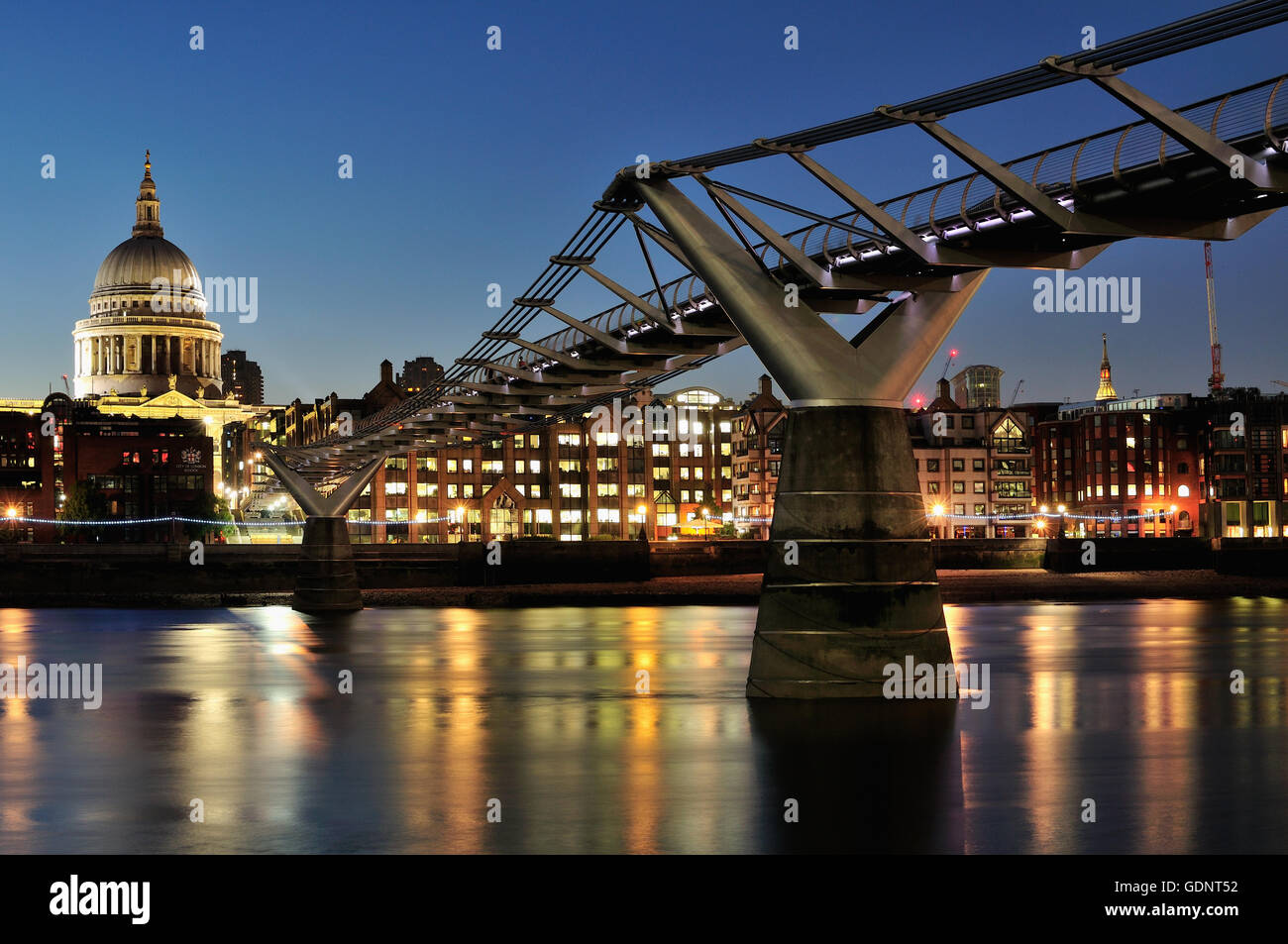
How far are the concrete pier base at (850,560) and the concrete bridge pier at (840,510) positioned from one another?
0.06ft

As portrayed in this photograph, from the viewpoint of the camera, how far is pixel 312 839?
1842 cm

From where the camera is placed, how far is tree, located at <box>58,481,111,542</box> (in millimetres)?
145250

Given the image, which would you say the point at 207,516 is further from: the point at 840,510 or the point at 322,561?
the point at 840,510

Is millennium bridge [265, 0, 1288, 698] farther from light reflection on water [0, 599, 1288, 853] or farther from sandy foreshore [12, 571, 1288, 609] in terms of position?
sandy foreshore [12, 571, 1288, 609]

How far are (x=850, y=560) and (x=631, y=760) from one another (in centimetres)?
646

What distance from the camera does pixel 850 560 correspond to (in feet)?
94.4

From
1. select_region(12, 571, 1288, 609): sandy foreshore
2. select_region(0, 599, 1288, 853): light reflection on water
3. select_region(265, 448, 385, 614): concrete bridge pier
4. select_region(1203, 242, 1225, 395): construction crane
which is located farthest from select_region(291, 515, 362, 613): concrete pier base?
select_region(1203, 242, 1225, 395): construction crane

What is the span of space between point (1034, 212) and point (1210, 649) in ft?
102

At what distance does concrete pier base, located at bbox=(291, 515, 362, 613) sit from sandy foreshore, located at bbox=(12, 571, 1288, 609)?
27.7ft

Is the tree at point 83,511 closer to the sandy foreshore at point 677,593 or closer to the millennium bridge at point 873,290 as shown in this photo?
the sandy foreshore at point 677,593

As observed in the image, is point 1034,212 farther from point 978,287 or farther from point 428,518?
point 428,518

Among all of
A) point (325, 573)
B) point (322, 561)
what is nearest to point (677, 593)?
point (325, 573)

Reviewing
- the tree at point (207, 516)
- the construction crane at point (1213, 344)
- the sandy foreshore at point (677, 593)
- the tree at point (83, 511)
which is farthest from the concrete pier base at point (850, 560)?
the construction crane at point (1213, 344)
